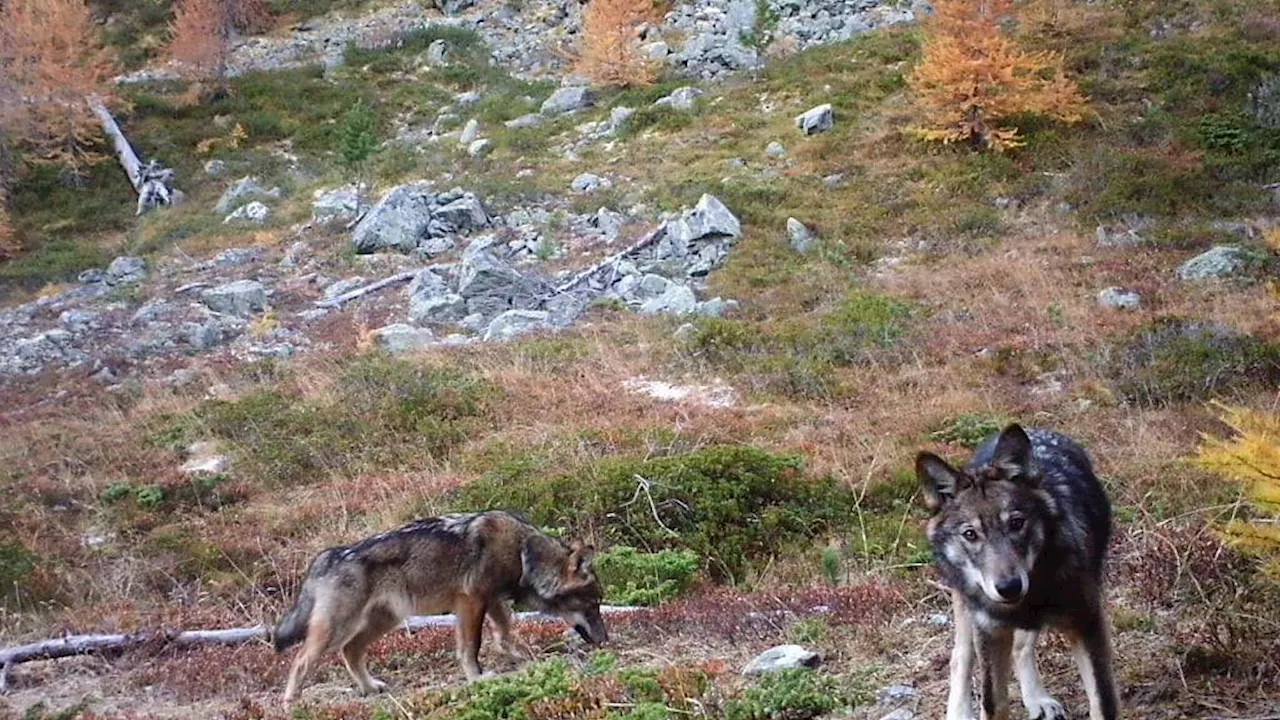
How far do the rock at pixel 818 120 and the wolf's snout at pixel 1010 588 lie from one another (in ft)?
78.0

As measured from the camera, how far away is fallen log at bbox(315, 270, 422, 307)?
837 inches

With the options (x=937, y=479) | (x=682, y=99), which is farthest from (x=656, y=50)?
(x=937, y=479)

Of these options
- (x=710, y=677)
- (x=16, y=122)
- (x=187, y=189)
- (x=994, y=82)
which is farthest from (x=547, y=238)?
(x=16, y=122)

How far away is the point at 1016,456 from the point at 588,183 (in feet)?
75.2

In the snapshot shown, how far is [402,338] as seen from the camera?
1767cm

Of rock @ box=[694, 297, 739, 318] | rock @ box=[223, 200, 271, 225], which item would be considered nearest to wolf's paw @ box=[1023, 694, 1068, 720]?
rock @ box=[694, 297, 739, 318]

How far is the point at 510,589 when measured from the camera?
5711 millimetres

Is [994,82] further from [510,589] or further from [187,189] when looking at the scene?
[187,189]

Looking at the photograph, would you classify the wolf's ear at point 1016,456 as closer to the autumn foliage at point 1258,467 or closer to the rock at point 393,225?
the autumn foliage at point 1258,467

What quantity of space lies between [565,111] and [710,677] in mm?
29455

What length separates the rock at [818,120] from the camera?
25.8 m

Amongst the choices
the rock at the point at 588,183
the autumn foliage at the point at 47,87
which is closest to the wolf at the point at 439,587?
the rock at the point at 588,183

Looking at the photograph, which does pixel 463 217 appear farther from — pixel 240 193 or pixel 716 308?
pixel 240 193

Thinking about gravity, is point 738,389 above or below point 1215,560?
below
